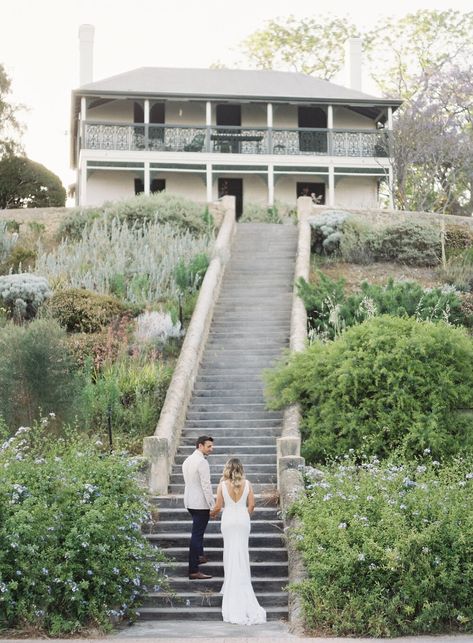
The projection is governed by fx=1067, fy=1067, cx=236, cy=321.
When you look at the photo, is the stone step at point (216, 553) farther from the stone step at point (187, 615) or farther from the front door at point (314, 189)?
the front door at point (314, 189)

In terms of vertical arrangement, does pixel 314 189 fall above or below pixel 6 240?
above

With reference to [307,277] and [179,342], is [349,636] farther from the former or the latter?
[307,277]

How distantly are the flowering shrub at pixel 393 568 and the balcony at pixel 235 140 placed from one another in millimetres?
25507

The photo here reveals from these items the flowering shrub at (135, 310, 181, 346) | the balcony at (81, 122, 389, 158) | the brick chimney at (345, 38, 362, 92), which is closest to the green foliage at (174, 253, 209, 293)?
the flowering shrub at (135, 310, 181, 346)

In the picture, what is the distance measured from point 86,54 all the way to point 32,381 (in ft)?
83.4

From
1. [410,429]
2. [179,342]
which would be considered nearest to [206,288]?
[179,342]

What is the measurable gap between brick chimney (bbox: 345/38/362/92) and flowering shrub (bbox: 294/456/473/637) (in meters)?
30.3

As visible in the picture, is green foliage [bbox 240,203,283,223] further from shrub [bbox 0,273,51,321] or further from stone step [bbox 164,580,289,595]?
stone step [bbox 164,580,289,595]

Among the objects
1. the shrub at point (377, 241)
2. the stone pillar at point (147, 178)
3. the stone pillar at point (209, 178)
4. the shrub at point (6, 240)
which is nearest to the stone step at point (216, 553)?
the shrub at point (6, 240)

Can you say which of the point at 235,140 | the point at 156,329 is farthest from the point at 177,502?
the point at 235,140

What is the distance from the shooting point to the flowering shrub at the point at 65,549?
29.1 ft

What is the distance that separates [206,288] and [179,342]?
1.73 metres

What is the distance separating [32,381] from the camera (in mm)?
13406

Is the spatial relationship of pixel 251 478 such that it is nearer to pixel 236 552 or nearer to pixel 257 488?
pixel 257 488
